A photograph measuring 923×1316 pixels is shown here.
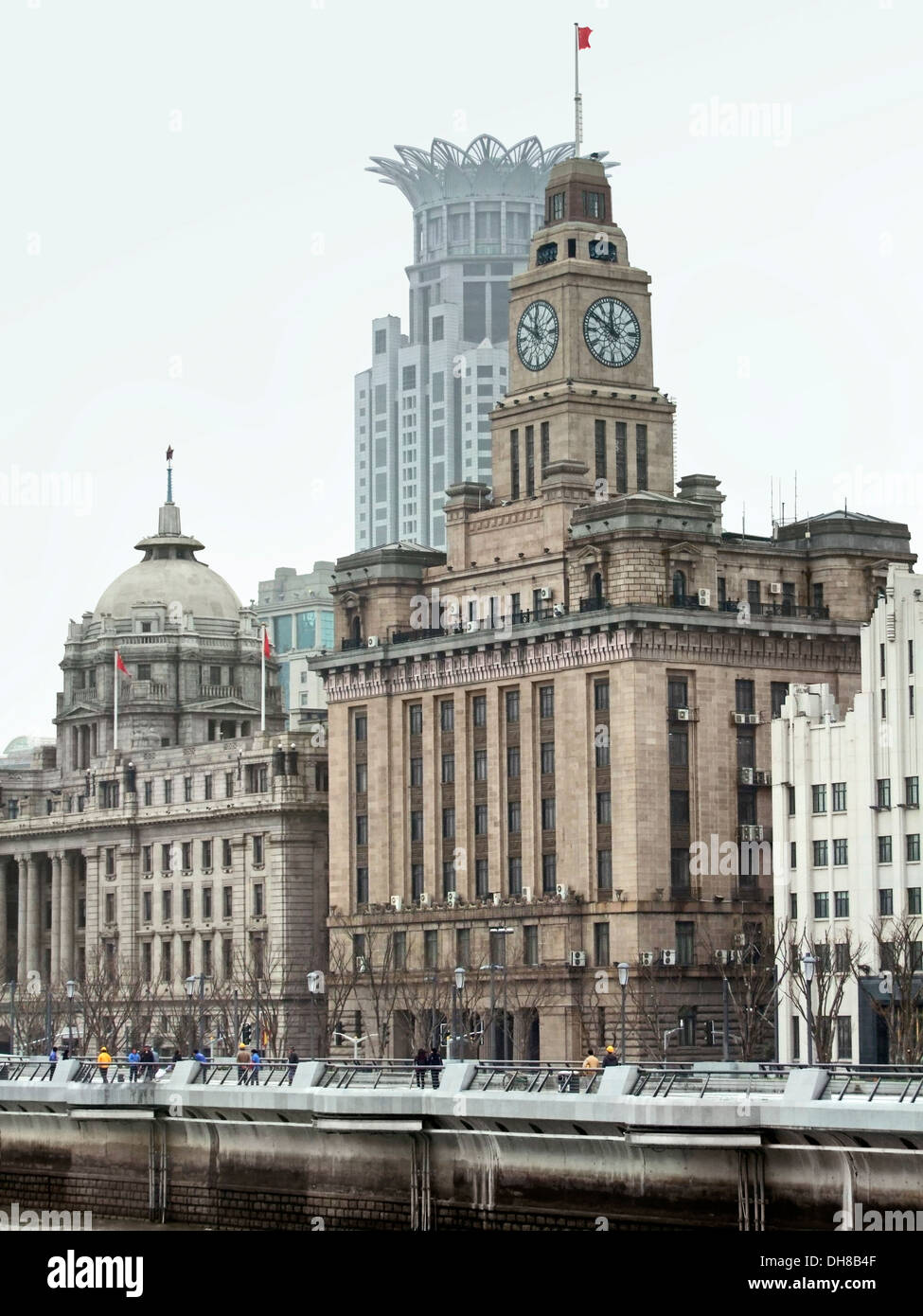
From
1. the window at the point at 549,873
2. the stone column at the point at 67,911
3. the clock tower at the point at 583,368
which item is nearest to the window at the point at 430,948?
the window at the point at 549,873

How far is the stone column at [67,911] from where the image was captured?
195m

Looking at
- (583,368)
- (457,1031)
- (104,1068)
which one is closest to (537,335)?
(583,368)

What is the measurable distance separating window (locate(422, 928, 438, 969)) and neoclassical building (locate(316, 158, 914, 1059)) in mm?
156

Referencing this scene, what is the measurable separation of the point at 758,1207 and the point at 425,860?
87.8 meters

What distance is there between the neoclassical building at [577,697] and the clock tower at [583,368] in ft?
0.49

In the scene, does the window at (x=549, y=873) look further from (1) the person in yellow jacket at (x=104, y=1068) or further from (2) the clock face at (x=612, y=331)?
(1) the person in yellow jacket at (x=104, y=1068)

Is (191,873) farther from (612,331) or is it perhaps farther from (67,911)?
(612,331)

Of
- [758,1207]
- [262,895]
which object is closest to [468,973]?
[262,895]

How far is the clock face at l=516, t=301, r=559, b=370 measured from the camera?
538 ft

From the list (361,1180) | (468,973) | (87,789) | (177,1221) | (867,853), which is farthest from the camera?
(87,789)

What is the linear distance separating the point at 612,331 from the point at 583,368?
2.81 m
